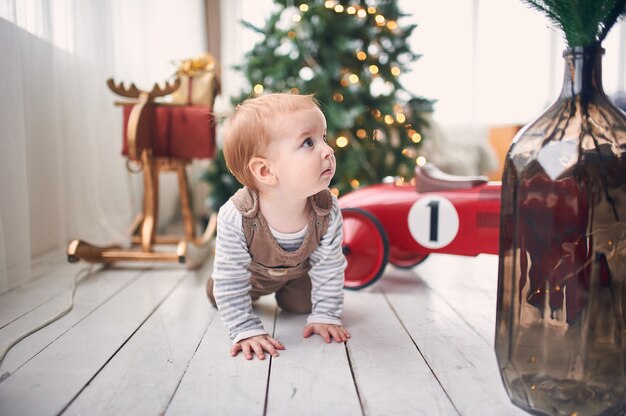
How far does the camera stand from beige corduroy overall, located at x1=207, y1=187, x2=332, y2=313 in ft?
3.49

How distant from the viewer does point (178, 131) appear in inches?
72.2

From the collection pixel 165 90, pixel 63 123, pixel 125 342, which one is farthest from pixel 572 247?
pixel 63 123

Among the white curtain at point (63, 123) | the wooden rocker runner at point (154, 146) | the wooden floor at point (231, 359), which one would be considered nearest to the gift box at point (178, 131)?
the wooden rocker runner at point (154, 146)

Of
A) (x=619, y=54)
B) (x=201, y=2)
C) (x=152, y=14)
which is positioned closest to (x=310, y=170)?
(x=152, y=14)

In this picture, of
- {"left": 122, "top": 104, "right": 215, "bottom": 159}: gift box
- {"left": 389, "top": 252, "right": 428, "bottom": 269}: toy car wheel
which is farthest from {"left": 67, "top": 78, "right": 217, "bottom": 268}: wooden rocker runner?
{"left": 389, "top": 252, "right": 428, "bottom": 269}: toy car wheel

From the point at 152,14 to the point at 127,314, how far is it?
5.50 ft

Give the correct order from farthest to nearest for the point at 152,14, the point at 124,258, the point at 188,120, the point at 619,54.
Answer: the point at 619,54 < the point at 152,14 < the point at 188,120 < the point at 124,258

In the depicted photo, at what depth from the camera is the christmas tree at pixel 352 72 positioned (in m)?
2.16

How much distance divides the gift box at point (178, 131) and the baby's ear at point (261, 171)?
810 mm

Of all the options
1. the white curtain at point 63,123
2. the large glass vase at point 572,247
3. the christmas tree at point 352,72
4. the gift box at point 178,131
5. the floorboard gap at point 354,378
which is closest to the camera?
the large glass vase at point 572,247

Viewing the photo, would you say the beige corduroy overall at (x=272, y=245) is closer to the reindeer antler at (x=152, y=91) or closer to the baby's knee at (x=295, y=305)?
the baby's knee at (x=295, y=305)

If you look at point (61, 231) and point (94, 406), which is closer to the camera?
point (94, 406)

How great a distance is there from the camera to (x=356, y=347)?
104 centimetres

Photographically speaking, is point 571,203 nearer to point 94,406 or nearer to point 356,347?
point 356,347
